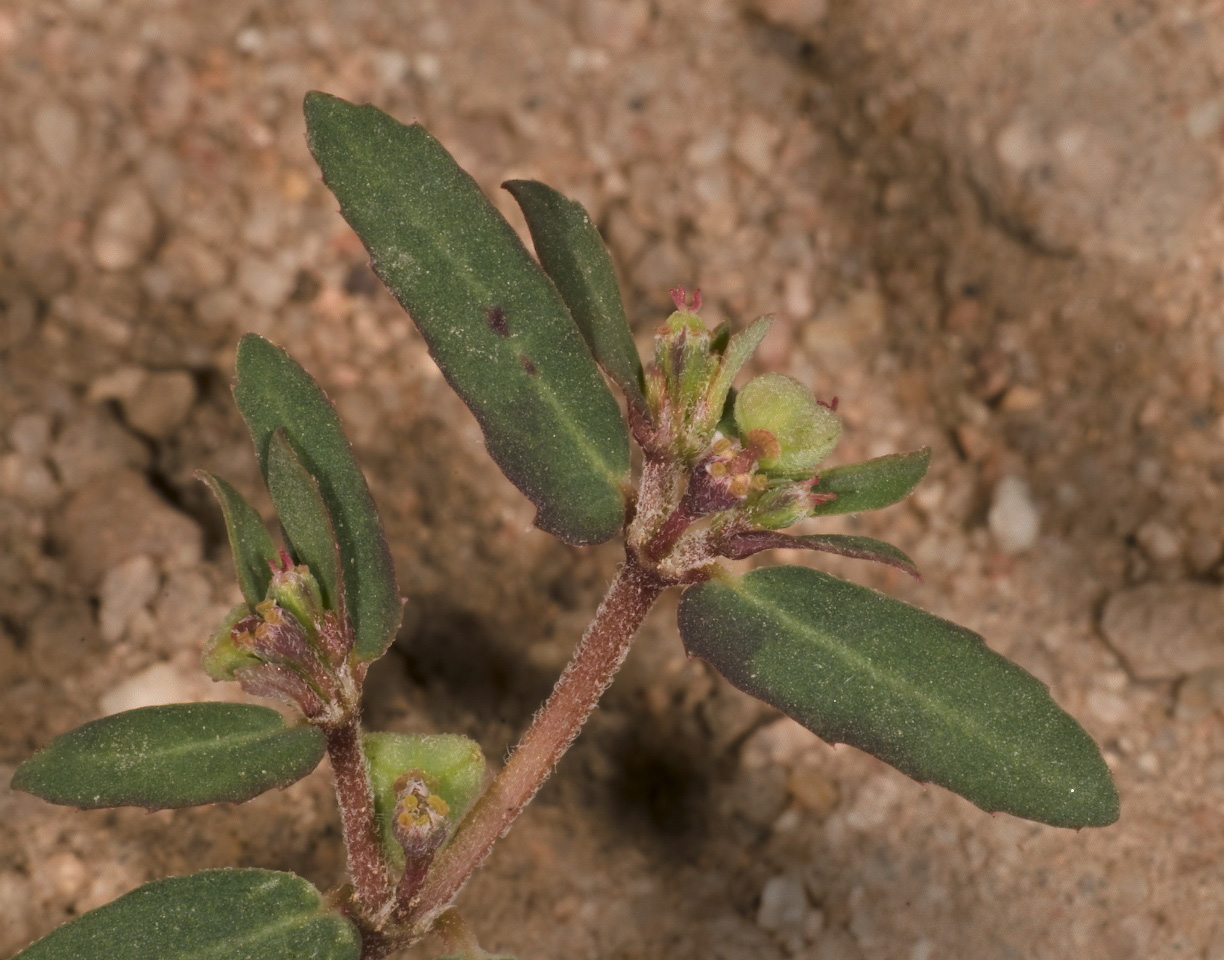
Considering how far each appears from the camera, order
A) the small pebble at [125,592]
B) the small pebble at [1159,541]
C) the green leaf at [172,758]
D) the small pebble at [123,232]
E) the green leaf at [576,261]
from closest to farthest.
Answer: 1. the green leaf at [172,758]
2. the green leaf at [576,261]
3. the small pebble at [125,592]
4. the small pebble at [1159,541]
5. the small pebble at [123,232]

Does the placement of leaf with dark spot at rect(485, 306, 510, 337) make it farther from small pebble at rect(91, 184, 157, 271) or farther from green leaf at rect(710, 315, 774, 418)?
small pebble at rect(91, 184, 157, 271)

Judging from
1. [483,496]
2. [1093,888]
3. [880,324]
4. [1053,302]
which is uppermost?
[1053,302]

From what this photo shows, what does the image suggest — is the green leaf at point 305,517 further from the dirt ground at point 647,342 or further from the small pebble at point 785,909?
the small pebble at point 785,909

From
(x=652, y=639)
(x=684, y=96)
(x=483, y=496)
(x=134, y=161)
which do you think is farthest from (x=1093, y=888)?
(x=134, y=161)

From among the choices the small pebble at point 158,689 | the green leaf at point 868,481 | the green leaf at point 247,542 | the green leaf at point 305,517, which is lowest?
the small pebble at point 158,689

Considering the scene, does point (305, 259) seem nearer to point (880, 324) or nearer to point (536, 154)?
point (536, 154)

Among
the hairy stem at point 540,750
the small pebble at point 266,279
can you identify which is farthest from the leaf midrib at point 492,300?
the small pebble at point 266,279
